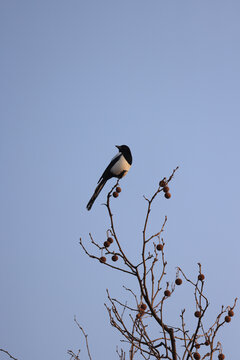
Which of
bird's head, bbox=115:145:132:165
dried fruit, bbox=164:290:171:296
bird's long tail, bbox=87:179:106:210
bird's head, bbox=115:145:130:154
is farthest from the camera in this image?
bird's head, bbox=115:145:130:154

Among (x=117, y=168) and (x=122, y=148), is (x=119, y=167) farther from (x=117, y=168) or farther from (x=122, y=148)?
(x=122, y=148)

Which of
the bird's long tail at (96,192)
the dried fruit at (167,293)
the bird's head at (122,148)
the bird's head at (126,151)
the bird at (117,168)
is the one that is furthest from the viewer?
the bird's head at (122,148)

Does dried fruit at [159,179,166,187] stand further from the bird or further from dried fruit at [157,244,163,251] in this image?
the bird

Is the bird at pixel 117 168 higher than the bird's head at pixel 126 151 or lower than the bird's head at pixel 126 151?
lower

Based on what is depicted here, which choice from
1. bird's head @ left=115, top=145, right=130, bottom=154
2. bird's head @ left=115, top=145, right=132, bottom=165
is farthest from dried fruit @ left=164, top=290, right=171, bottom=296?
bird's head @ left=115, top=145, right=130, bottom=154

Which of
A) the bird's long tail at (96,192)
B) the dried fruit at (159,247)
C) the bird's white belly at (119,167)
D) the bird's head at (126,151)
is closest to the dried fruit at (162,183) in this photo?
the dried fruit at (159,247)

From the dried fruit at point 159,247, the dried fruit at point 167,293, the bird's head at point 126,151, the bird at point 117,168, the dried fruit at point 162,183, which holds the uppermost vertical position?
the bird's head at point 126,151

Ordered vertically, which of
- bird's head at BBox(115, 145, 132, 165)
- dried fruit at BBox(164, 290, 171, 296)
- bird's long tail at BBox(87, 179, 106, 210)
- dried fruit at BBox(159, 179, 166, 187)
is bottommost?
dried fruit at BBox(164, 290, 171, 296)

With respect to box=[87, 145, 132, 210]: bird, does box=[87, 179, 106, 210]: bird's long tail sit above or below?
below

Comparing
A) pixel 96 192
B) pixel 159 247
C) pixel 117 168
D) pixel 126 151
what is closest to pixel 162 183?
pixel 159 247

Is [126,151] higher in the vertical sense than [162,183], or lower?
higher

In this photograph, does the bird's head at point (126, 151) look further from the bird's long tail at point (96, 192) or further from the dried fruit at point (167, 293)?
the dried fruit at point (167, 293)

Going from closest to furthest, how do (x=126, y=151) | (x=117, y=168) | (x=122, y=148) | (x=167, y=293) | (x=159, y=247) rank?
1. (x=167, y=293)
2. (x=159, y=247)
3. (x=117, y=168)
4. (x=126, y=151)
5. (x=122, y=148)

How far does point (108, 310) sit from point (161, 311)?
1.97ft
